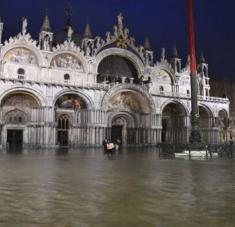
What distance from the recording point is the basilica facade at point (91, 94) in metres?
37.6

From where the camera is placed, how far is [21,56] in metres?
39.0

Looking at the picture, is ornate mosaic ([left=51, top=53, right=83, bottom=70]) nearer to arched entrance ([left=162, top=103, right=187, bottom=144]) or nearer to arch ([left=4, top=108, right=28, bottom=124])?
arch ([left=4, top=108, right=28, bottom=124])

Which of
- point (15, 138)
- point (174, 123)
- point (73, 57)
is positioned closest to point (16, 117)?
point (15, 138)

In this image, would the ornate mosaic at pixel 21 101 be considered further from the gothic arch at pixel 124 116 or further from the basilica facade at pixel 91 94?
the gothic arch at pixel 124 116

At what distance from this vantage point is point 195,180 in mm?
9992

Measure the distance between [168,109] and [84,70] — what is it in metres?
16.1

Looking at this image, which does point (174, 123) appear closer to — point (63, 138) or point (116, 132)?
point (116, 132)

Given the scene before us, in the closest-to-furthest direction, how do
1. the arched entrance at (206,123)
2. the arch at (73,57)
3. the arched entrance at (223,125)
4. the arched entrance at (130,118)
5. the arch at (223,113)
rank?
the arch at (73,57), the arched entrance at (130,118), the arched entrance at (206,123), the arch at (223,113), the arched entrance at (223,125)

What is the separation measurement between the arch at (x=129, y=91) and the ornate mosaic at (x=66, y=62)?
568 centimetres

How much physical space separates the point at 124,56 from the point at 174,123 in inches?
528

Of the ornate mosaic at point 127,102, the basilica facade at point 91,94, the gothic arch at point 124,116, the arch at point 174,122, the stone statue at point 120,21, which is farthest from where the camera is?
the arch at point 174,122

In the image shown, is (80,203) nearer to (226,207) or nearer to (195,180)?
(226,207)

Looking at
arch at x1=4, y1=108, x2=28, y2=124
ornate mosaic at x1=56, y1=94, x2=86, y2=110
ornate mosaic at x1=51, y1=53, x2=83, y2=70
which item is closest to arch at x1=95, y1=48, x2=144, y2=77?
ornate mosaic at x1=51, y1=53, x2=83, y2=70

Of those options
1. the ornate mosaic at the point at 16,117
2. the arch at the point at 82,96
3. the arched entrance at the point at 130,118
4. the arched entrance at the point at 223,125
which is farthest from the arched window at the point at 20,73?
the arched entrance at the point at 223,125
